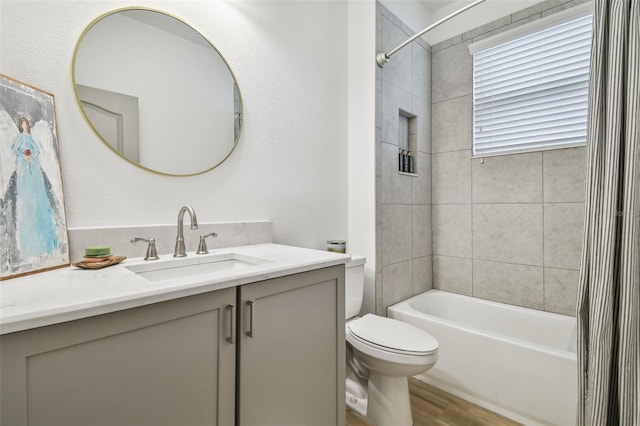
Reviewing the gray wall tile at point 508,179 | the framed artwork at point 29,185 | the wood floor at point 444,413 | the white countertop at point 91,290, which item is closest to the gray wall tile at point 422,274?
the gray wall tile at point 508,179

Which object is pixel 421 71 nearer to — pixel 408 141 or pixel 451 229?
pixel 408 141

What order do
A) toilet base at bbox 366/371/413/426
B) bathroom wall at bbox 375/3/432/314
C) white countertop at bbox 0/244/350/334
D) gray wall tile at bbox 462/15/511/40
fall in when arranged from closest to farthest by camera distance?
white countertop at bbox 0/244/350/334, toilet base at bbox 366/371/413/426, bathroom wall at bbox 375/3/432/314, gray wall tile at bbox 462/15/511/40

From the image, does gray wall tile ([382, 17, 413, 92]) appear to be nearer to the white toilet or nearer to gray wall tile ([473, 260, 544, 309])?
the white toilet

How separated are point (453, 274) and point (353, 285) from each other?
3.86ft

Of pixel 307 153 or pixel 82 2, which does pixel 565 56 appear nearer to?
pixel 307 153

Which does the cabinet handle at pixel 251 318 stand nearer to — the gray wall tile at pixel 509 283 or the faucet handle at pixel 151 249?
the faucet handle at pixel 151 249

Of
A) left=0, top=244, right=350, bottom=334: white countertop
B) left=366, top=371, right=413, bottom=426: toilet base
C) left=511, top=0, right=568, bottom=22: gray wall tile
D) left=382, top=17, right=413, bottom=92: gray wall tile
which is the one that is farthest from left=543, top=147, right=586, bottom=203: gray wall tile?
left=0, top=244, right=350, bottom=334: white countertop

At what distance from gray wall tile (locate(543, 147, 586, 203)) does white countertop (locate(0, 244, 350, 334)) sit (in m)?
1.85

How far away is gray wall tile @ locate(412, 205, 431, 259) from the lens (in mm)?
2383

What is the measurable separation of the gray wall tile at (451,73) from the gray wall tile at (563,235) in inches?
42.9

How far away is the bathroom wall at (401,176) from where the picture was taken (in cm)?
206

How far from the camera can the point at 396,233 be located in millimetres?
2197

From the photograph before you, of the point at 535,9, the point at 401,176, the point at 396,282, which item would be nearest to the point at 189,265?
the point at 396,282

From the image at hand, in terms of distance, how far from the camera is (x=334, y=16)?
2.04 metres
